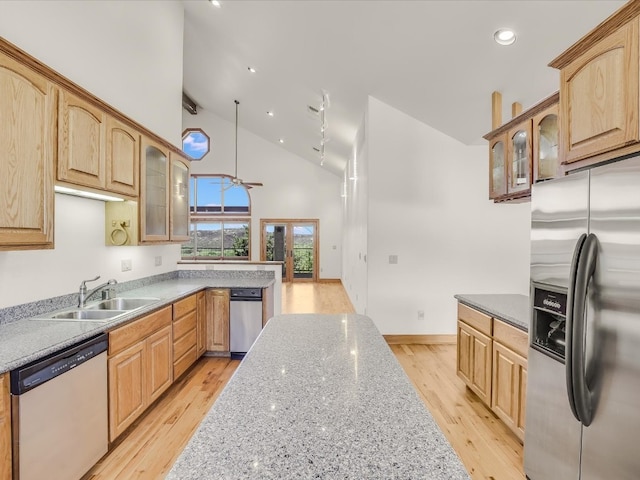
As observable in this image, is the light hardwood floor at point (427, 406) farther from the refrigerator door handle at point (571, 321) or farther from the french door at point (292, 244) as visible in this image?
the french door at point (292, 244)

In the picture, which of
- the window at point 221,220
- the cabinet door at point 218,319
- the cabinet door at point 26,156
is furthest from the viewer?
the window at point 221,220

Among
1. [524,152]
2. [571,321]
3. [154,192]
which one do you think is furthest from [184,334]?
[524,152]

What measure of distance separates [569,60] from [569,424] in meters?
1.72

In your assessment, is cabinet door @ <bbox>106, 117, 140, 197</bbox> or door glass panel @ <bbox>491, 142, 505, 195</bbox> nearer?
cabinet door @ <bbox>106, 117, 140, 197</bbox>

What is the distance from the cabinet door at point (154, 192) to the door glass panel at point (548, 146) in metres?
3.14

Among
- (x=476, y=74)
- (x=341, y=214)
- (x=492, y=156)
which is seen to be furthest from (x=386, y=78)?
(x=341, y=214)

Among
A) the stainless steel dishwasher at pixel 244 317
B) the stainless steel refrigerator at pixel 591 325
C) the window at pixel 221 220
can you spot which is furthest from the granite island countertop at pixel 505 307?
the window at pixel 221 220

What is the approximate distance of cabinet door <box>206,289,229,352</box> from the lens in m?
3.80

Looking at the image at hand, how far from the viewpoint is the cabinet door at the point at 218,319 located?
12.5 ft

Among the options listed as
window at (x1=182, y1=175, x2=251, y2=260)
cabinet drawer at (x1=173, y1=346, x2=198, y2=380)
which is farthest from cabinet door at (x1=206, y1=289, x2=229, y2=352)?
window at (x1=182, y1=175, x2=251, y2=260)

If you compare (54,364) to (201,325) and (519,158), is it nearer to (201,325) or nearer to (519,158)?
(201,325)

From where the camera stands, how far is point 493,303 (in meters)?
2.65

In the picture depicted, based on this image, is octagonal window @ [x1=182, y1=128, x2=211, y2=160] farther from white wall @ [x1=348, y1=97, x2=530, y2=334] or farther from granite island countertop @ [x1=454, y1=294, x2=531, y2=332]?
granite island countertop @ [x1=454, y1=294, x2=531, y2=332]

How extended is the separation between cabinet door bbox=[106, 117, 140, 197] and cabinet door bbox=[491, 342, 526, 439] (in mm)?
3045
